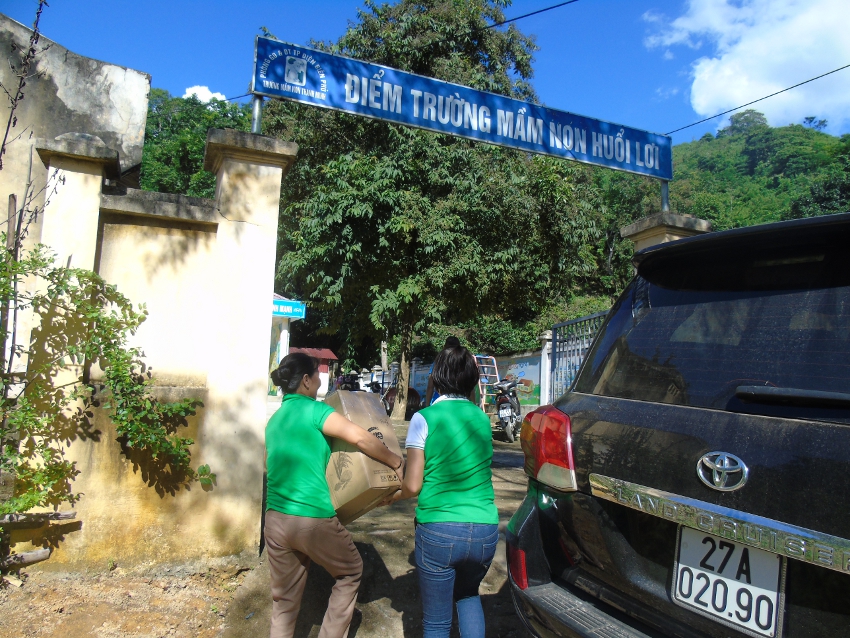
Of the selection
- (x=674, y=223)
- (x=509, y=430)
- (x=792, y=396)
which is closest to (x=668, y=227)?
(x=674, y=223)

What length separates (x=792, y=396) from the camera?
169 cm

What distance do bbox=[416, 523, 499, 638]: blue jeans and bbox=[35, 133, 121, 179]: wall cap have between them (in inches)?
119

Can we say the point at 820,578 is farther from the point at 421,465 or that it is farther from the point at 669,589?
the point at 421,465

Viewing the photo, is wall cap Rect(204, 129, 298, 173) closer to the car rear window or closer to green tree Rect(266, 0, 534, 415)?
the car rear window

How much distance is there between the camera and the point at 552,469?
2.24 metres

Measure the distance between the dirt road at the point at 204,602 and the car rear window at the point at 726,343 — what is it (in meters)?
1.98

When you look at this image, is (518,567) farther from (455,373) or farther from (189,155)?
(189,155)

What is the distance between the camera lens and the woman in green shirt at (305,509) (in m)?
2.81

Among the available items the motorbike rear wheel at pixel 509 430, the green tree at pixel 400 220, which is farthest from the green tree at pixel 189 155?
the motorbike rear wheel at pixel 509 430

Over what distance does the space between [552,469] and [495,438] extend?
35.6 ft

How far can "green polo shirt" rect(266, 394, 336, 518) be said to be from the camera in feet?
9.26

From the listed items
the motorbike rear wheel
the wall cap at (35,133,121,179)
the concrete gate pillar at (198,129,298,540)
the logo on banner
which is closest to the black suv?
the concrete gate pillar at (198,129,298,540)

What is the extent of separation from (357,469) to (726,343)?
1635 millimetres

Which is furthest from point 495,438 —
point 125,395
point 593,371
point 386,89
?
point 593,371
